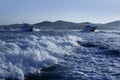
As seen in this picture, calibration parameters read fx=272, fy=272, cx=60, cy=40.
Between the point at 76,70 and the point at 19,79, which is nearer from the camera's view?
the point at 19,79

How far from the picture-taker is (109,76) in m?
12.9

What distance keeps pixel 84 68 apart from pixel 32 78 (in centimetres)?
397

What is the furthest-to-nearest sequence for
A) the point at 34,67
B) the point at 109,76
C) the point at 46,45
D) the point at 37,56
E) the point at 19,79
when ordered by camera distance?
the point at 46,45
the point at 37,56
the point at 34,67
the point at 109,76
the point at 19,79

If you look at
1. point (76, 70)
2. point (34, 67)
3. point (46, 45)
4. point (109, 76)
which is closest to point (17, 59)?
point (34, 67)

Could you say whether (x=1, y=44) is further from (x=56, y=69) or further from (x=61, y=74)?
(x=61, y=74)

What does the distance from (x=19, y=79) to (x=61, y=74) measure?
2.41 meters

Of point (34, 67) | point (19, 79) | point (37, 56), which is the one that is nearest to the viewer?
point (19, 79)

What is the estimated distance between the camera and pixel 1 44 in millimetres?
16578

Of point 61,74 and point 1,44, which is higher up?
point 1,44

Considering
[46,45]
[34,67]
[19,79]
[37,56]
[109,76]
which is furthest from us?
[46,45]

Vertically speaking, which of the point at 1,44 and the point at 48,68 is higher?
the point at 1,44

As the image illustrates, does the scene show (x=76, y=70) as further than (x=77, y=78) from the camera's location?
Yes

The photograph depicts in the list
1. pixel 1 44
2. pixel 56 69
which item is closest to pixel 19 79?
pixel 56 69

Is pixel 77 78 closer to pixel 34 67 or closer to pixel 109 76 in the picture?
pixel 109 76
